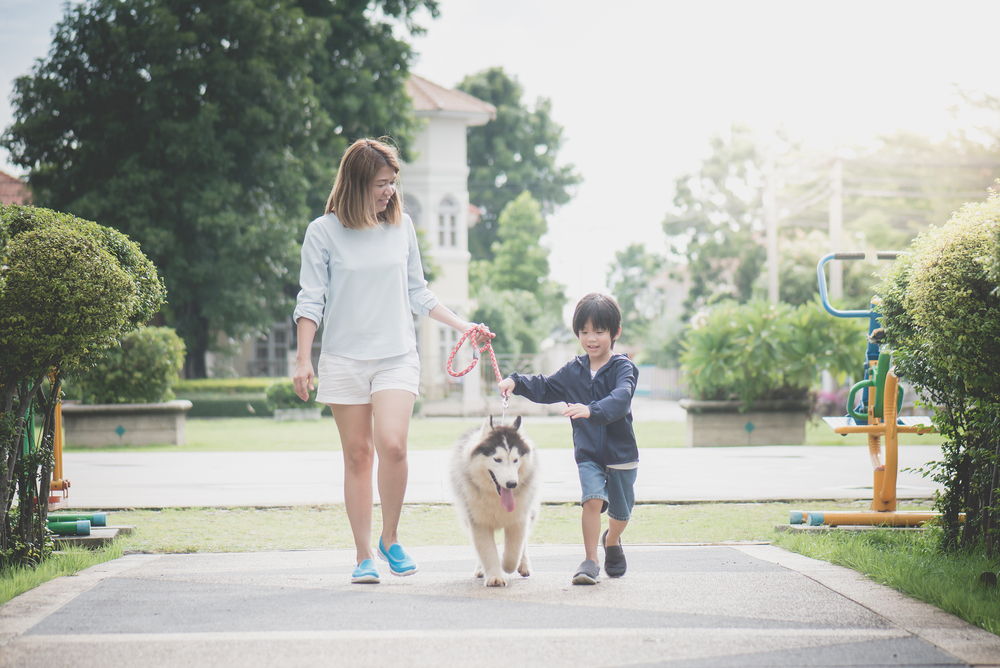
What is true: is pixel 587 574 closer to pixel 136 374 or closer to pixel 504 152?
pixel 136 374

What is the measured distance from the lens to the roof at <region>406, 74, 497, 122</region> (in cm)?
3700

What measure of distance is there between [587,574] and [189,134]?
2365 centimetres

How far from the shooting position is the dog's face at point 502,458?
5059mm

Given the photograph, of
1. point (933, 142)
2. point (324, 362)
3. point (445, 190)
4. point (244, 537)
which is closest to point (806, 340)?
point (244, 537)

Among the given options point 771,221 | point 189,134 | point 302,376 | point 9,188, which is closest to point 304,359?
point 302,376

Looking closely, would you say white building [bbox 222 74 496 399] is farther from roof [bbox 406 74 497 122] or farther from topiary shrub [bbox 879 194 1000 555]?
topiary shrub [bbox 879 194 1000 555]

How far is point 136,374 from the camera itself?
1568cm

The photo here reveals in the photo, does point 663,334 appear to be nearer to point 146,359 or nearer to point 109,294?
point 146,359

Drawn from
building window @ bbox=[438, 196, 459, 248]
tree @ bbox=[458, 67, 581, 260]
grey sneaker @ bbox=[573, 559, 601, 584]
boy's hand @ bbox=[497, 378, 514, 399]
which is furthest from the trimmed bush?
tree @ bbox=[458, 67, 581, 260]

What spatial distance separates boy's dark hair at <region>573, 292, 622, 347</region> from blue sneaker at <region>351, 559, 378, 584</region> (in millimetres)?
1572

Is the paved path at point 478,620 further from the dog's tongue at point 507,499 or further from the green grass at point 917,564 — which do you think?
the dog's tongue at point 507,499

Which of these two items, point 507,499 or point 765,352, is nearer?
point 507,499

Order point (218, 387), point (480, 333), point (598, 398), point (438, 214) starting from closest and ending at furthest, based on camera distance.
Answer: point (598, 398), point (480, 333), point (218, 387), point (438, 214)

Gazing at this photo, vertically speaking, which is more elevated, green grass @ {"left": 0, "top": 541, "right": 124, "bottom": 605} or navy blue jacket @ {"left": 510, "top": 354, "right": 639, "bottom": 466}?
navy blue jacket @ {"left": 510, "top": 354, "right": 639, "bottom": 466}
